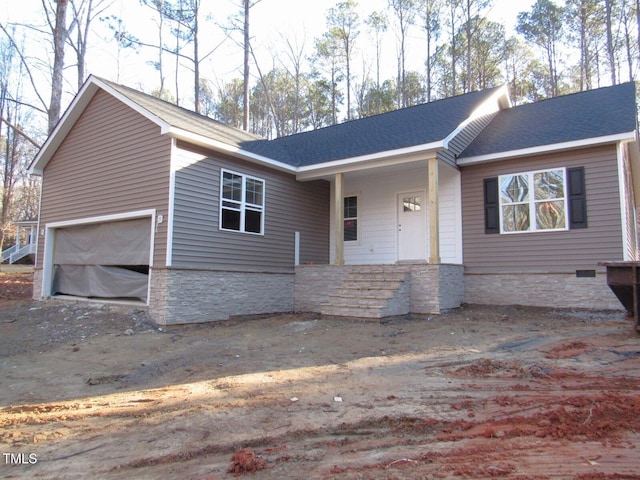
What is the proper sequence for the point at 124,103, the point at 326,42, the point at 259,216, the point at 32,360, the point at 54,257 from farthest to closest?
the point at 326,42
the point at 54,257
the point at 259,216
the point at 124,103
the point at 32,360

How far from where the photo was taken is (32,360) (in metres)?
6.47

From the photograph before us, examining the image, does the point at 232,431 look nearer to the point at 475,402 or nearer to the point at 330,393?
the point at 330,393

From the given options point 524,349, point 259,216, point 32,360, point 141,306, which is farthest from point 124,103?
point 524,349

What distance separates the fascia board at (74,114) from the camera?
9.67 meters

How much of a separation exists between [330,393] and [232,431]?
48.2 inches

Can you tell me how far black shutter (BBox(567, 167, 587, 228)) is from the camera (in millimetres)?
9180

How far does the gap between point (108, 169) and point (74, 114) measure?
2074mm

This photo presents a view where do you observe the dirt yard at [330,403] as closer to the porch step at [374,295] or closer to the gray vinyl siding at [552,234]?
the porch step at [374,295]

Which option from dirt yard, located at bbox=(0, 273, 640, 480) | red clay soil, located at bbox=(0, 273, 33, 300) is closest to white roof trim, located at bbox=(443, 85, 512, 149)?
dirt yard, located at bbox=(0, 273, 640, 480)

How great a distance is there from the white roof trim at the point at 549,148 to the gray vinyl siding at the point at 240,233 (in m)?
4.29

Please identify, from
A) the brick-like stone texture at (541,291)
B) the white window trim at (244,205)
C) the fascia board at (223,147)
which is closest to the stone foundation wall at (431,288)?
the brick-like stone texture at (541,291)

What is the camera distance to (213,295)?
9.29 meters

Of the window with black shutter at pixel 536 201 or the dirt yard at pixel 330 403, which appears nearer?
the dirt yard at pixel 330 403

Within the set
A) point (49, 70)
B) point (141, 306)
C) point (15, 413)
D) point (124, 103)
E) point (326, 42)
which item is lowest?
point (15, 413)
